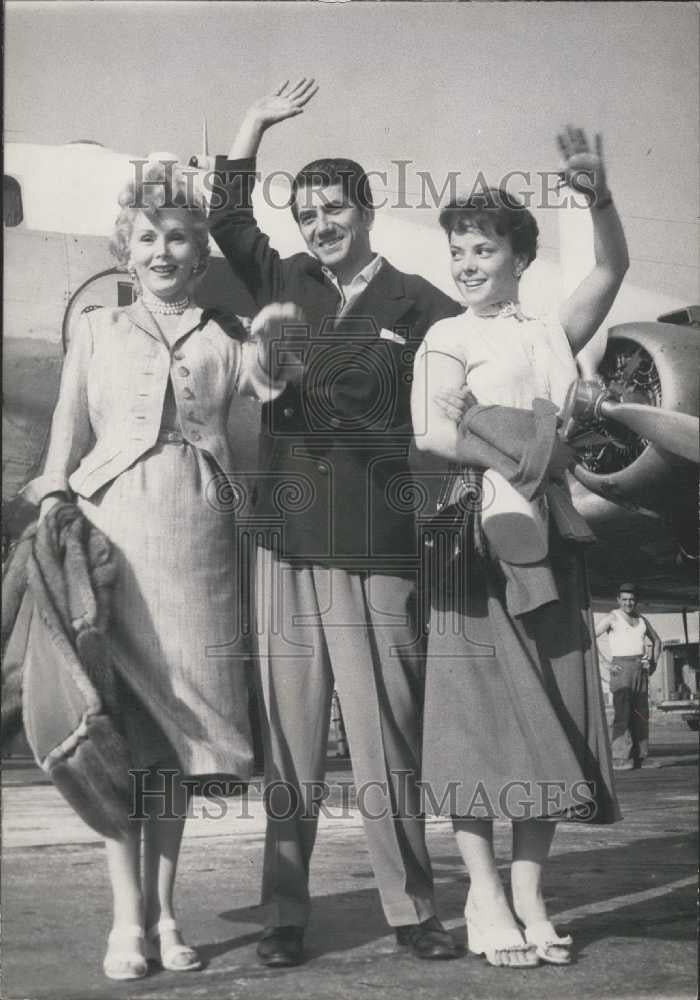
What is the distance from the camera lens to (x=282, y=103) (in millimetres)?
3158

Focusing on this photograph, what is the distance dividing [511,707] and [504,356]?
3.09ft

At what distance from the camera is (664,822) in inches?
131

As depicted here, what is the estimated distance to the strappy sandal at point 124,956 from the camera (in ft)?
9.31

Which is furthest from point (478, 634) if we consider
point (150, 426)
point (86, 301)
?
point (86, 301)

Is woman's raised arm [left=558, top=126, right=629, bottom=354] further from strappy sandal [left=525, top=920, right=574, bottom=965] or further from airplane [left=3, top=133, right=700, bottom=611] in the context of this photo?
strappy sandal [left=525, top=920, right=574, bottom=965]

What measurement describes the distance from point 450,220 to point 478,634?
1136 mm

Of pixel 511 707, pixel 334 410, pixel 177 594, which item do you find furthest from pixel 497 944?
pixel 334 410

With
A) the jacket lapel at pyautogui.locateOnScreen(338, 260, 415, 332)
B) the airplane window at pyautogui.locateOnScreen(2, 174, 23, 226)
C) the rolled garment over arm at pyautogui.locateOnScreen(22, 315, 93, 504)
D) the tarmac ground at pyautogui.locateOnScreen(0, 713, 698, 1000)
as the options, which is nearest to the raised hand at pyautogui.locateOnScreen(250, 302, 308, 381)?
the jacket lapel at pyautogui.locateOnScreen(338, 260, 415, 332)

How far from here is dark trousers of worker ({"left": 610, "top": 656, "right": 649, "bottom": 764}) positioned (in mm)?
3219

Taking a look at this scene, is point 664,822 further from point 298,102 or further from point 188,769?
point 298,102

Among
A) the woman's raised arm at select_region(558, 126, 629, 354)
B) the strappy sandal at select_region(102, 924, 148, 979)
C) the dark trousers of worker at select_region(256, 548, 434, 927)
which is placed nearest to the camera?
the strappy sandal at select_region(102, 924, 148, 979)

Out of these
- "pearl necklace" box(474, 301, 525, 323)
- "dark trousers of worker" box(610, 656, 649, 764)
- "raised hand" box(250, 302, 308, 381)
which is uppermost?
"pearl necklace" box(474, 301, 525, 323)

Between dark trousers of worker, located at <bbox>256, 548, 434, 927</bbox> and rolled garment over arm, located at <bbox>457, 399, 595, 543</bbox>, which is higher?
rolled garment over arm, located at <bbox>457, 399, 595, 543</bbox>

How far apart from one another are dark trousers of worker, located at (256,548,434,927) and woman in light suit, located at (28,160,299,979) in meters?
0.11
